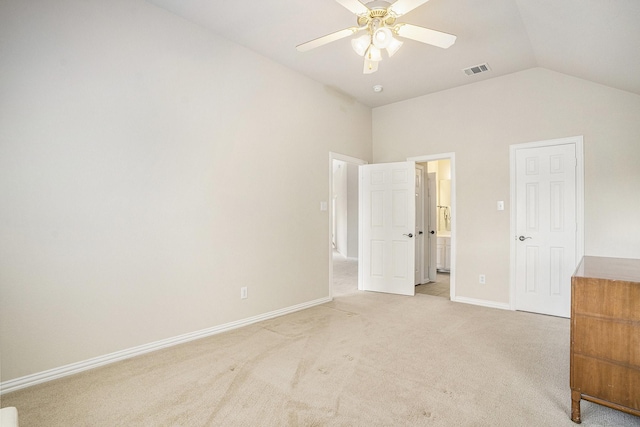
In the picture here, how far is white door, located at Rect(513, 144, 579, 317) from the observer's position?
3.80m

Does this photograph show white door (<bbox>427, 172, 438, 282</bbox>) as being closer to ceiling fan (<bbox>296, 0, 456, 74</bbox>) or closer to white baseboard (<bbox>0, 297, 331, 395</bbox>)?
white baseboard (<bbox>0, 297, 331, 395</bbox>)

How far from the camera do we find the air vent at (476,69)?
3971 millimetres

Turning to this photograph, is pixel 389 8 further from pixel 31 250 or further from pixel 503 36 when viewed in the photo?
pixel 31 250

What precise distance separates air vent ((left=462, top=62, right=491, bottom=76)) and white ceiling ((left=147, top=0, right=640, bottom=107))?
3.5 inches

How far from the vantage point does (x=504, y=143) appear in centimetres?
425

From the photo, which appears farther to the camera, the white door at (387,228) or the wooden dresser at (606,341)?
the white door at (387,228)

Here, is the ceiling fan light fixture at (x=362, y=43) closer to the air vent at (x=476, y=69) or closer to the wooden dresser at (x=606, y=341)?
the wooden dresser at (x=606, y=341)

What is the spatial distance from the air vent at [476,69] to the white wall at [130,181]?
2.25 metres

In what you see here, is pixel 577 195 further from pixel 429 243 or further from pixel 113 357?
pixel 113 357

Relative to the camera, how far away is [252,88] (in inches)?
144

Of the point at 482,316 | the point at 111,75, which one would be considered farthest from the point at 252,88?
the point at 482,316

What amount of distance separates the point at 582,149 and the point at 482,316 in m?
2.21

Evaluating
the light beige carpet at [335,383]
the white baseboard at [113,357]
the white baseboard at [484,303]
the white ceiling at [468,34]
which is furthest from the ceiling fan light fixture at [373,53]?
the white baseboard at [484,303]

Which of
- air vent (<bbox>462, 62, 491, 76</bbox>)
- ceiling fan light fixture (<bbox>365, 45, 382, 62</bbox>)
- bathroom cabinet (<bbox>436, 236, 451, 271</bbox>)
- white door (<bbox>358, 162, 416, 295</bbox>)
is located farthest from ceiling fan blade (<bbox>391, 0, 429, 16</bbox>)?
bathroom cabinet (<bbox>436, 236, 451, 271</bbox>)
